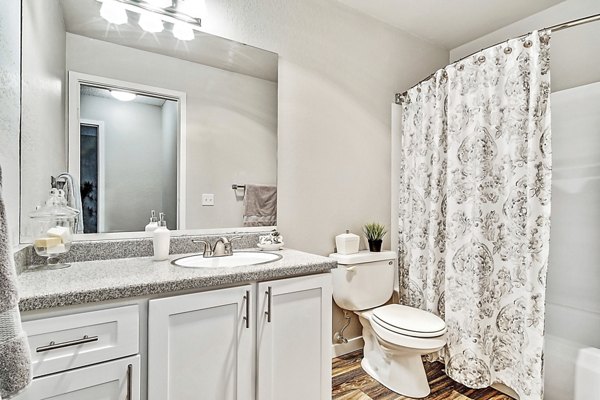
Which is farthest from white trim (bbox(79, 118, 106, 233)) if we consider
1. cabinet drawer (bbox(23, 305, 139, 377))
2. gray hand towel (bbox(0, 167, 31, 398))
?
gray hand towel (bbox(0, 167, 31, 398))

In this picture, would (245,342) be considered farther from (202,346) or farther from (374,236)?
(374,236)

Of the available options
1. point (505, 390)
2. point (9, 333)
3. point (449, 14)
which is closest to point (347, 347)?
point (505, 390)

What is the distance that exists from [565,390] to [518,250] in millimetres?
765

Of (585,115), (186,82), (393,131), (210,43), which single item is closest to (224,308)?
(186,82)

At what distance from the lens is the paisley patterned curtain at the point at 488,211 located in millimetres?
1653

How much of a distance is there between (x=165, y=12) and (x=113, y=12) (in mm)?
245

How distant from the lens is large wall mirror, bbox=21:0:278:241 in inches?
53.1

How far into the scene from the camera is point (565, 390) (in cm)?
168

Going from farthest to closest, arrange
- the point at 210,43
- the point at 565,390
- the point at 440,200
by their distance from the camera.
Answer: the point at 440,200 → the point at 210,43 → the point at 565,390

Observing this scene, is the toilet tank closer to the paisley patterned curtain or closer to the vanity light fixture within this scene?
the paisley patterned curtain

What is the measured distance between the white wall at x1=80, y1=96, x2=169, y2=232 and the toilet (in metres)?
1.18

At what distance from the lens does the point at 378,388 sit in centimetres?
190

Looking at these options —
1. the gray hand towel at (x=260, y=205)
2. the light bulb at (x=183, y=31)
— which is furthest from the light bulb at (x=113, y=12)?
the gray hand towel at (x=260, y=205)

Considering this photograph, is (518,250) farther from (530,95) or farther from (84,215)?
(84,215)
